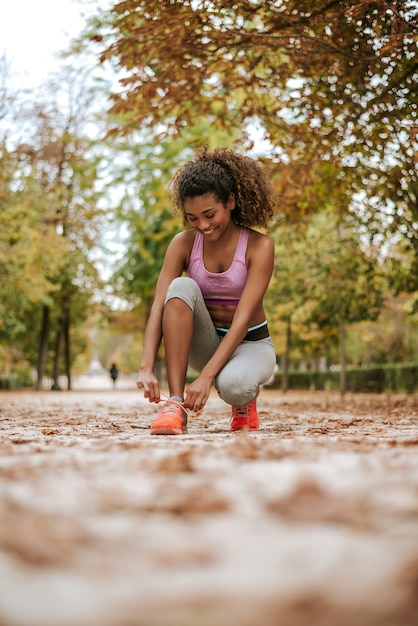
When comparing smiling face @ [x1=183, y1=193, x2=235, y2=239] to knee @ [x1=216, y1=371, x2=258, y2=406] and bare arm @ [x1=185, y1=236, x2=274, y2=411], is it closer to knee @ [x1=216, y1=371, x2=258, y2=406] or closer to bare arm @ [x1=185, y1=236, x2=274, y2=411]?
bare arm @ [x1=185, y1=236, x2=274, y2=411]

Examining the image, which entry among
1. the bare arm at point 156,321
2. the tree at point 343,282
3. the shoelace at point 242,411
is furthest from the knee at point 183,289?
the tree at point 343,282

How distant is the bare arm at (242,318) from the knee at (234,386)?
92 millimetres

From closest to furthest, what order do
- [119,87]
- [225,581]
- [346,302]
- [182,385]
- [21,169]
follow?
[225,581] → [182,385] → [119,87] → [346,302] → [21,169]

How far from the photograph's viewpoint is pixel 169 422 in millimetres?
3646

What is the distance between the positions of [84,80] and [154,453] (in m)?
27.6

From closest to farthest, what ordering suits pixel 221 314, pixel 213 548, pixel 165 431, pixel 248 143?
pixel 213 548 < pixel 165 431 < pixel 221 314 < pixel 248 143

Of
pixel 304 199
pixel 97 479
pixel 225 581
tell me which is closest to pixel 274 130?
pixel 304 199

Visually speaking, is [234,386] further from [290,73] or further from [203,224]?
[290,73]

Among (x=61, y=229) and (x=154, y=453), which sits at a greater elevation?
(x=61, y=229)

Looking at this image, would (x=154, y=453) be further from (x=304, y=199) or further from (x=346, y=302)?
(x=346, y=302)

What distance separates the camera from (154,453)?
2219mm

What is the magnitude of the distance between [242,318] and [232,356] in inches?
13.4

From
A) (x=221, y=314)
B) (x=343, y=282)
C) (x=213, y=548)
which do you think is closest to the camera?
(x=213, y=548)

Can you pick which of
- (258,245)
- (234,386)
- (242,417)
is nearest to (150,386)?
(234,386)
